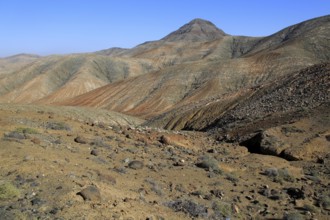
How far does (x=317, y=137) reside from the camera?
2138 centimetres

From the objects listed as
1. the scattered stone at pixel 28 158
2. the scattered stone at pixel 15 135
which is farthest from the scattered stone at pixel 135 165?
the scattered stone at pixel 15 135

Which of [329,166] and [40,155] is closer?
[40,155]

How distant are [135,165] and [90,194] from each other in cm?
433

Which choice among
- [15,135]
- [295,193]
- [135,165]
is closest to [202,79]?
[295,193]

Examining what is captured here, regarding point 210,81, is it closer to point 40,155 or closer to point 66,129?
point 66,129

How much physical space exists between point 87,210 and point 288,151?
44.4ft

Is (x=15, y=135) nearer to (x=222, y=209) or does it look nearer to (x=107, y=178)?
(x=107, y=178)

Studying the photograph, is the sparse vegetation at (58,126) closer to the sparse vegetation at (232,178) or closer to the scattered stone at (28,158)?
the scattered stone at (28,158)

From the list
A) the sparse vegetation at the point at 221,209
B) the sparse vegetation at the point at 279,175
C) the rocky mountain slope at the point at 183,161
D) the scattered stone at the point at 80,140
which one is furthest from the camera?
the sparse vegetation at the point at 279,175

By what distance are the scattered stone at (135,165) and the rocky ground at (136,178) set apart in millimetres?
35

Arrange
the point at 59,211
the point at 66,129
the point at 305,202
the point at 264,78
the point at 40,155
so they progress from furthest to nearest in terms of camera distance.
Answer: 1. the point at 264,78
2. the point at 66,129
3. the point at 305,202
4. the point at 40,155
5. the point at 59,211

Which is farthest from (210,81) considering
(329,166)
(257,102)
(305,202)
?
(305,202)

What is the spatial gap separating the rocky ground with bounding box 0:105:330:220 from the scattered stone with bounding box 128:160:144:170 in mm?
35

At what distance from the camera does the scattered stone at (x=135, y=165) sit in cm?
1436
